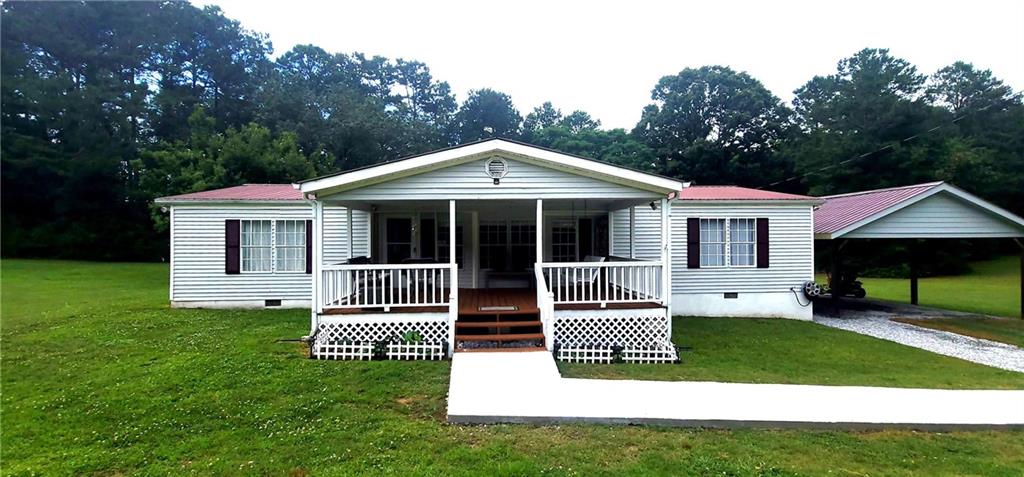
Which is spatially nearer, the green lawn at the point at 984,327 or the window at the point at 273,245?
the green lawn at the point at 984,327

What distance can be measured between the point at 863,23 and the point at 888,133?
22.4 ft

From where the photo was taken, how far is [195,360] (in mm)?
7027

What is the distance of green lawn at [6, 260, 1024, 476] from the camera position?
4.01 meters

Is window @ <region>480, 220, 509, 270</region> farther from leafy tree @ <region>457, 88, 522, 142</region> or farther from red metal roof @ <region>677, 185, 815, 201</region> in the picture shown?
leafy tree @ <region>457, 88, 522, 142</region>

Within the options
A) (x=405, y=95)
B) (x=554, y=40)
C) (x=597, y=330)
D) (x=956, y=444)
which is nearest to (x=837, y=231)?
(x=597, y=330)

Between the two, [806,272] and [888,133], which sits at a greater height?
[888,133]

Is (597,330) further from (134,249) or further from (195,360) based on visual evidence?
(134,249)

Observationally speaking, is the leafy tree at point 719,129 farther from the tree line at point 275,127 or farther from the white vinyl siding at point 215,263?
the white vinyl siding at point 215,263

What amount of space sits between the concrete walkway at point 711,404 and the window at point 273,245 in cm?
715

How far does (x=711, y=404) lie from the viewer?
17.4 ft

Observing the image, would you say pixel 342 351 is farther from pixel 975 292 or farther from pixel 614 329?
pixel 975 292

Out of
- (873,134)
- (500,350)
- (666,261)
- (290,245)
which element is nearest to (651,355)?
(666,261)

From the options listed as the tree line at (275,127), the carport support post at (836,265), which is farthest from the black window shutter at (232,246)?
the carport support post at (836,265)

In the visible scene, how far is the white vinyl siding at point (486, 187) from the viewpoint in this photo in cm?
800
